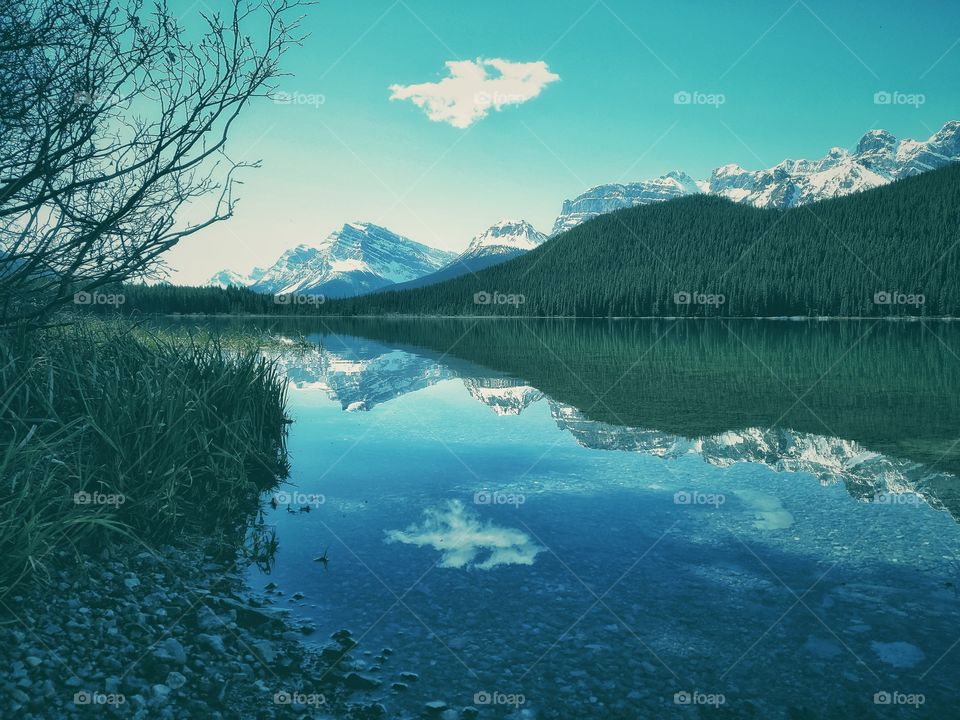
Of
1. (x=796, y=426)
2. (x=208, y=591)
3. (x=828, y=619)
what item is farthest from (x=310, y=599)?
(x=796, y=426)

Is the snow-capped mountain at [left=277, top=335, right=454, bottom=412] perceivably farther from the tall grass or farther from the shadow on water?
the tall grass

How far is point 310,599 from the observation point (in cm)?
698

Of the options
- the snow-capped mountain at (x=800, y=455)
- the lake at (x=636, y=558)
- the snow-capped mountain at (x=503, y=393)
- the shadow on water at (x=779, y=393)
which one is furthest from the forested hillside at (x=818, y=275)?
the lake at (x=636, y=558)

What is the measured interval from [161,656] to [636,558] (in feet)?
18.5

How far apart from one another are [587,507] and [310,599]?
4.95 metres

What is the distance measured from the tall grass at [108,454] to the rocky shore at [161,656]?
0.50 m

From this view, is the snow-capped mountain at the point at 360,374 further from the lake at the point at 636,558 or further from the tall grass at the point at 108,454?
the tall grass at the point at 108,454

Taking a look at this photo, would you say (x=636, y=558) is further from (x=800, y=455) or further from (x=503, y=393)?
(x=503, y=393)

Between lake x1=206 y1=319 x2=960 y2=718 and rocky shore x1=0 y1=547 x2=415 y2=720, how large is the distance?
13.2 inches

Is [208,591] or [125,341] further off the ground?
[125,341]

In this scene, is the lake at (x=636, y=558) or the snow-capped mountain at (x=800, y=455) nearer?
the lake at (x=636, y=558)

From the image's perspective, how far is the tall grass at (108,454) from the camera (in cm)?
632

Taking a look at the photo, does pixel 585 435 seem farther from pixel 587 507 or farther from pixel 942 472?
pixel 942 472

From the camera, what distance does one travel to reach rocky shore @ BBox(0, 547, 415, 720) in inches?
187
